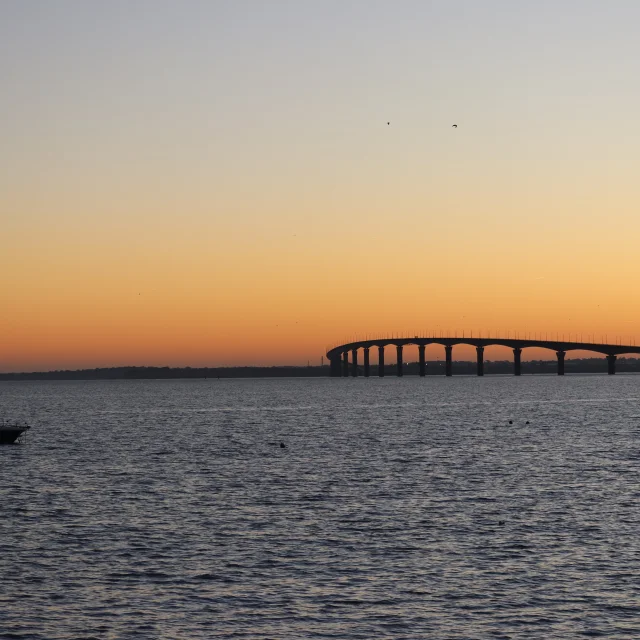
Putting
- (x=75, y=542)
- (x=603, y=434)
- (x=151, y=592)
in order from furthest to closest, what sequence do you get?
1. (x=603, y=434)
2. (x=75, y=542)
3. (x=151, y=592)

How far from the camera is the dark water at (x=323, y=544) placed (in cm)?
3088

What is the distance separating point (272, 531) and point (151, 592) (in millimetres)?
12128

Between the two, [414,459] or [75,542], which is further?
[414,459]

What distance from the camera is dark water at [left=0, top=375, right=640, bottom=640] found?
3088 centimetres

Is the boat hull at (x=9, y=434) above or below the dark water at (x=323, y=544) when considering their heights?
above

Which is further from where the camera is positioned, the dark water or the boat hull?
the boat hull

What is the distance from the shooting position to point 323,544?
4234 centimetres

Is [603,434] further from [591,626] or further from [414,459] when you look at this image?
[591,626]

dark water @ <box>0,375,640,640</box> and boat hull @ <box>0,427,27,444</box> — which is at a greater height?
boat hull @ <box>0,427,27,444</box>

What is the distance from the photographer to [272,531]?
45.8m

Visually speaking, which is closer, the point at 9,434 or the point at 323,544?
the point at 323,544

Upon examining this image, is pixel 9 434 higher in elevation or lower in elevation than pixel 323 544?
higher

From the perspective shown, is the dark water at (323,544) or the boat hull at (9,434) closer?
the dark water at (323,544)

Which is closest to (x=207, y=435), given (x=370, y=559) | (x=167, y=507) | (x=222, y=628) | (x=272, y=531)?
(x=167, y=507)
